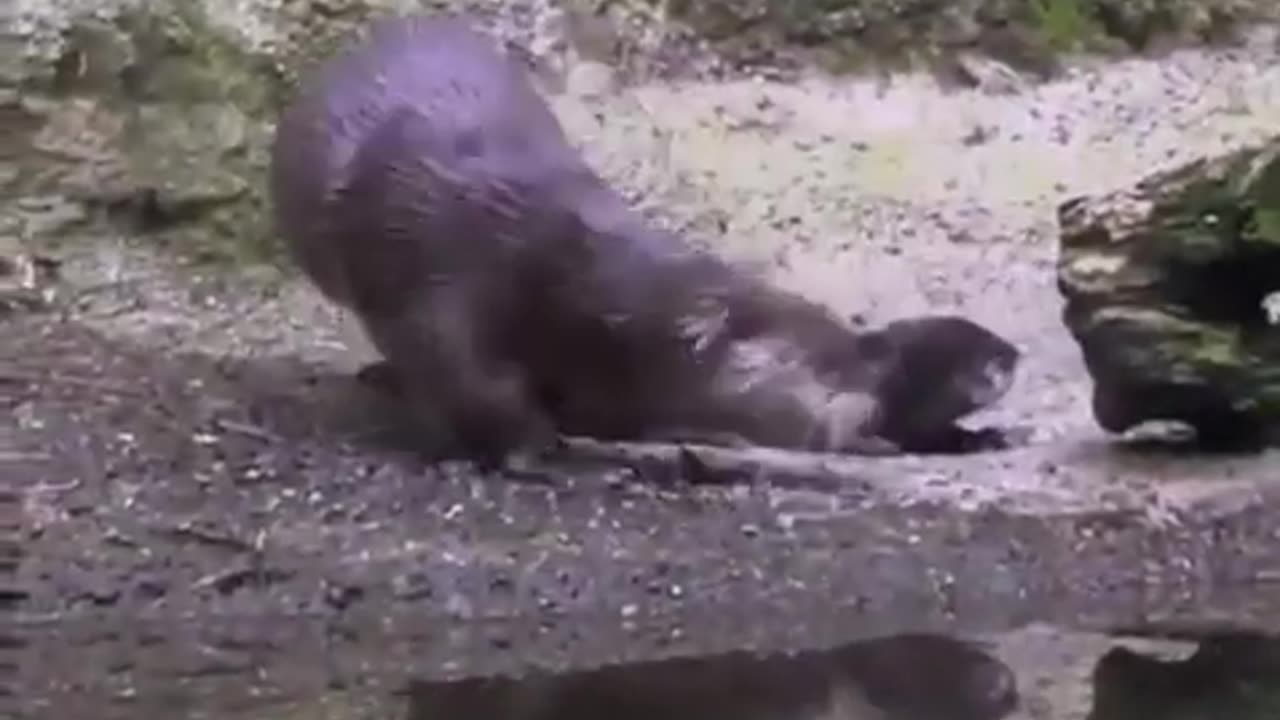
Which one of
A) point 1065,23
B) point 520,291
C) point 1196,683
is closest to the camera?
point 1196,683

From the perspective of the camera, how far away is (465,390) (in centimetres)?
389

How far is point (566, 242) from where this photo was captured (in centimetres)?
389

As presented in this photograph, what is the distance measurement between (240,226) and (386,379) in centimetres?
119

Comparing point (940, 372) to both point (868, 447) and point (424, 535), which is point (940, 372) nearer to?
point (868, 447)

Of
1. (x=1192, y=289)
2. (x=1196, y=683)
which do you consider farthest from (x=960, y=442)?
(x=1196, y=683)

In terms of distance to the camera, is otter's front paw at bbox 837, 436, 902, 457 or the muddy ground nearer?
the muddy ground

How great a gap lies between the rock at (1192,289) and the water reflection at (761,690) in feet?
3.73

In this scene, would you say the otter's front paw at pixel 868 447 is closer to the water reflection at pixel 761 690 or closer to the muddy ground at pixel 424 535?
the muddy ground at pixel 424 535

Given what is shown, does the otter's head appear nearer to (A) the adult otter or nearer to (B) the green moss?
(A) the adult otter

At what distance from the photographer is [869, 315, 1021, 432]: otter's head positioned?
4199mm

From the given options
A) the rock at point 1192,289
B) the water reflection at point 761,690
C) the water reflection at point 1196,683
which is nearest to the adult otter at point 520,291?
the rock at point 1192,289

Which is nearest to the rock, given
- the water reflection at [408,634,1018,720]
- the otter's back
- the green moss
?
the otter's back

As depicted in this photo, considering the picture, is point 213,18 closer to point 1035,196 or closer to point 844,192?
point 844,192

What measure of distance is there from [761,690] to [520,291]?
1267mm
